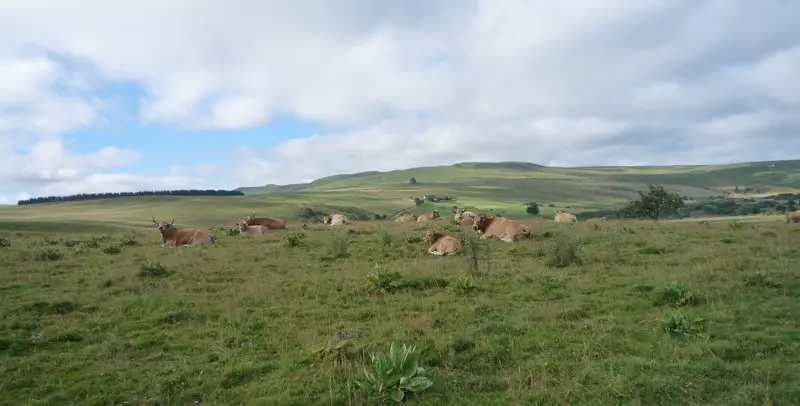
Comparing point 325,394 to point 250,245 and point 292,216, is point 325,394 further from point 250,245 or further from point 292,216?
point 292,216

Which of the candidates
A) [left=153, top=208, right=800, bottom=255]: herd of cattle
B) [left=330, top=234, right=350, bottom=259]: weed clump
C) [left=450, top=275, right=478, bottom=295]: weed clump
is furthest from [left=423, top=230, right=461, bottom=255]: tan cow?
[left=450, top=275, right=478, bottom=295]: weed clump

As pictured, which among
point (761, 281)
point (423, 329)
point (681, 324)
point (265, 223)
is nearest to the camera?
point (681, 324)

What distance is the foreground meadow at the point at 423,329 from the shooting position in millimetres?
6293

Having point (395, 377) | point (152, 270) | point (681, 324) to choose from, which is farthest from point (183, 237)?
point (681, 324)

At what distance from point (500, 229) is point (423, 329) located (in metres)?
13.0

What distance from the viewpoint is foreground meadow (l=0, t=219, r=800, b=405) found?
6293 millimetres

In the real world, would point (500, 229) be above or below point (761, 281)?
above

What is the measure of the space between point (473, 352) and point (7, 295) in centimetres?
1066

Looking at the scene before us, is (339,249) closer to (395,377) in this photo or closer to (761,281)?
(395,377)

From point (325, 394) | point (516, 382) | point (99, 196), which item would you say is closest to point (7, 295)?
point (325, 394)

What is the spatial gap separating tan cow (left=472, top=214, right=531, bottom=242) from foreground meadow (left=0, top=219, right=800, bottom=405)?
14.7 feet

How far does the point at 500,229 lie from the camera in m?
20.7

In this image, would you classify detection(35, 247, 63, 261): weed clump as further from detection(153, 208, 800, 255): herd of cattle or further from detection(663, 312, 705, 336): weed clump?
detection(663, 312, 705, 336): weed clump

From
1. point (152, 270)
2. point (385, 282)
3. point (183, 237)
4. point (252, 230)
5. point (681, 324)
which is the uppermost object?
point (183, 237)
